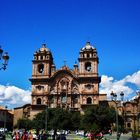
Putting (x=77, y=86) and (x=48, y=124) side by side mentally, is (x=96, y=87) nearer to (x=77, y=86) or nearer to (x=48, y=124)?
(x=77, y=86)

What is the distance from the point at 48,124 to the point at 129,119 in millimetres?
43282

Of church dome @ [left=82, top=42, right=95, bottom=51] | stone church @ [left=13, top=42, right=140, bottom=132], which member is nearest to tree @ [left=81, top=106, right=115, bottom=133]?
stone church @ [left=13, top=42, right=140, bottom=132]

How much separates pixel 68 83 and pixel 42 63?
949 centimetres

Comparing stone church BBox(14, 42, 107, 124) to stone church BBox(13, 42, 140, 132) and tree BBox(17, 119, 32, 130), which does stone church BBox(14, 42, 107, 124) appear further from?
tree BBox(17, 119, 32, 130)

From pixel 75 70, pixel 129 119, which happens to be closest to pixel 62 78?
pixel 75 70

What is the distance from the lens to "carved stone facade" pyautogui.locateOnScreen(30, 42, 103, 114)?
89.7m

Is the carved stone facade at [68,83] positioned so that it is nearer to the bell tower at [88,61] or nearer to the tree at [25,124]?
the bell tower at [88,61]

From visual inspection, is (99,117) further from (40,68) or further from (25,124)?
(40,68)

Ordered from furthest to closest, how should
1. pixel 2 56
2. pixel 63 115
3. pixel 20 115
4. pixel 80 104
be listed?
1. pixel 20 115
2. pixel 80 104
3. pixel 63 115
4. pixel 2 56

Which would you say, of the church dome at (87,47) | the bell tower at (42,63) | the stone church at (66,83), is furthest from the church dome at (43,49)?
the church dome at (87,47)

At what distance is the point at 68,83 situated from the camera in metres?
92.1

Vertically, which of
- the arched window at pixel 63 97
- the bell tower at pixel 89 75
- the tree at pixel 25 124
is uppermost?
the bell tower at pixel 89 75

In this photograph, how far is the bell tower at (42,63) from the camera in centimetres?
9406

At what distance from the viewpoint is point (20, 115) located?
10112 cm
